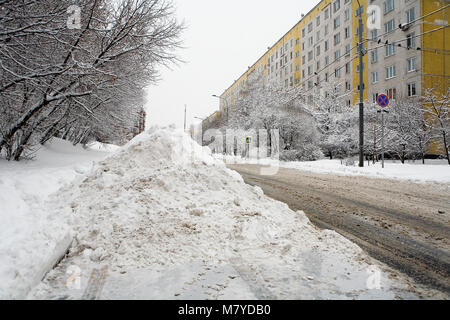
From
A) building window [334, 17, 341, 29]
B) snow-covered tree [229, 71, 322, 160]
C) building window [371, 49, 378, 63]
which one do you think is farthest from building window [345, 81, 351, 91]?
snow-covered tree [229, 71, 322, 160]

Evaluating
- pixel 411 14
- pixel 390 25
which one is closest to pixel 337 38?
pixel 390 25

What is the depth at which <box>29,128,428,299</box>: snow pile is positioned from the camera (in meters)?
2.09

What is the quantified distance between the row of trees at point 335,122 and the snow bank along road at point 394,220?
38.5ft

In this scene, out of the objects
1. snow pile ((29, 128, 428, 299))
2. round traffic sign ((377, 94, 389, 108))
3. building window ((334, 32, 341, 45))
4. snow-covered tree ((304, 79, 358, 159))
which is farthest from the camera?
building window ((334, 32, 341, 45))

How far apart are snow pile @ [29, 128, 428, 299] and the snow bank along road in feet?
1.41

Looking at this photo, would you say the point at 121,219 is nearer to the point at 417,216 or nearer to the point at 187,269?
the point at 187,269

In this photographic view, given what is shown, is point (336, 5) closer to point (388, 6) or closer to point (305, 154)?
point (388, 6)

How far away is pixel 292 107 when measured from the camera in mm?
27125

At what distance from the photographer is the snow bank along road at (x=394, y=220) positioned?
264 cm

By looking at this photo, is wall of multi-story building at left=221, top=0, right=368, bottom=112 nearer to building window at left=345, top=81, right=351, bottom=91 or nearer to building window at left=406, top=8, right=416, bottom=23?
building window at left=345, top=81, right=351, bottom=91

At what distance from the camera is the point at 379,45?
99.0ft

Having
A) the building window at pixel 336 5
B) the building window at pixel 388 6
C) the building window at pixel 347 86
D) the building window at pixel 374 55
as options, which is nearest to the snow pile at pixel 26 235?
the building window at pixel 374 55
